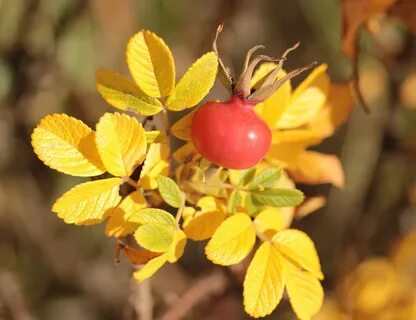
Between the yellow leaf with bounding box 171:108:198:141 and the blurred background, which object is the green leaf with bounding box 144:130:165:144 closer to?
the yellow leaf with bounding box 171:108:198:141

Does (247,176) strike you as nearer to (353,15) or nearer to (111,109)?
(353,15)

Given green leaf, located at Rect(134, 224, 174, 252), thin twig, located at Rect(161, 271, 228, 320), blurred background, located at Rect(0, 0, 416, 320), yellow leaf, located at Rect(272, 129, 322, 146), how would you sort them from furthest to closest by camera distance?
blurred background, located at Rect(0, 0, 416, 320)
thin twig, located at Rect(161, 271, 228, 320)
yellow leaf, located at Rect(272, 129, 322, 146)
green leaf, located at Rect(134, 224, 174, 252)

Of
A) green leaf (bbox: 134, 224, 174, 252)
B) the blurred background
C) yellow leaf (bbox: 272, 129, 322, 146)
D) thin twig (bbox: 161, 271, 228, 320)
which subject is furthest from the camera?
the blurred background

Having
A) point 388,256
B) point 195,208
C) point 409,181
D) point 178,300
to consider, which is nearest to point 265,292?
point 195,208

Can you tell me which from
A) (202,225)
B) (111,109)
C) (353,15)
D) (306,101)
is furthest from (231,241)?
(111,109)

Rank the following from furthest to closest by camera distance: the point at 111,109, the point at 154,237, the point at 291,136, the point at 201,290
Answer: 1. the point at 111,109
2. the point at 201,290
3. the point at 291,136
4. the point at 154,237

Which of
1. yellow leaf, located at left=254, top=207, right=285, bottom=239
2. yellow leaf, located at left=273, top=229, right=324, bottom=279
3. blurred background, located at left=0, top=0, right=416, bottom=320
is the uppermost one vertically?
yellow leaf, located at left=254, top=207, right=285, bottom=239

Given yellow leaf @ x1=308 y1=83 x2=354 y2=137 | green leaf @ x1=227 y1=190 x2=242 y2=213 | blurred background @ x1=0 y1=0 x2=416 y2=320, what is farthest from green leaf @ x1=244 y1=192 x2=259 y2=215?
blurred background @ x1=0 y1=0 x2=416 y2=320
